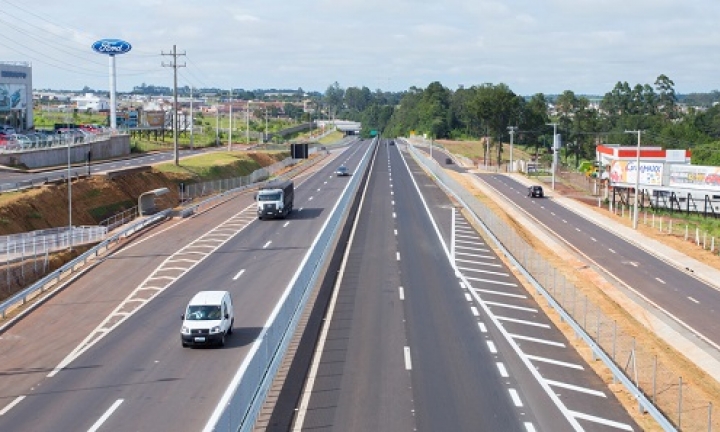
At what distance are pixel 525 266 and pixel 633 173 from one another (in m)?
48.5

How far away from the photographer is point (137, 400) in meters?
25.4

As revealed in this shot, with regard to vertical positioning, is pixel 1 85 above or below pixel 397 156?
→ above

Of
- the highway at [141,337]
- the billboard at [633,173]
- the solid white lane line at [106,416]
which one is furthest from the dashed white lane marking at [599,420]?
the billboard at [633,173]

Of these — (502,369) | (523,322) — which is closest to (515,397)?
(502,369)

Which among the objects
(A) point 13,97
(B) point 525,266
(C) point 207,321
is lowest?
(B) point 525,266

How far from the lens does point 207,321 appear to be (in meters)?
31.2

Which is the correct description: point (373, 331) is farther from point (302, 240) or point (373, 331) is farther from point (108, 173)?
point (108, 173)

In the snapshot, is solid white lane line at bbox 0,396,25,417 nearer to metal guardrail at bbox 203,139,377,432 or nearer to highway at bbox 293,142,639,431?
metal guardrail at bbox 203,139,377,432

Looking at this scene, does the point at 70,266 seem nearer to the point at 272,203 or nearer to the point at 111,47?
the point at 272,203

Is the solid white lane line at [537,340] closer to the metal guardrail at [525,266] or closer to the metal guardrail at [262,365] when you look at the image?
the metal guardrail at [525,266]

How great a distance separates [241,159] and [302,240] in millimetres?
66963

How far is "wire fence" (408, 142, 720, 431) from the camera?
24203 millimetres

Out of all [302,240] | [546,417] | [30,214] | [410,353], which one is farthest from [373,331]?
[30,214]

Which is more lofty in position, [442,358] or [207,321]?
[207,321]
